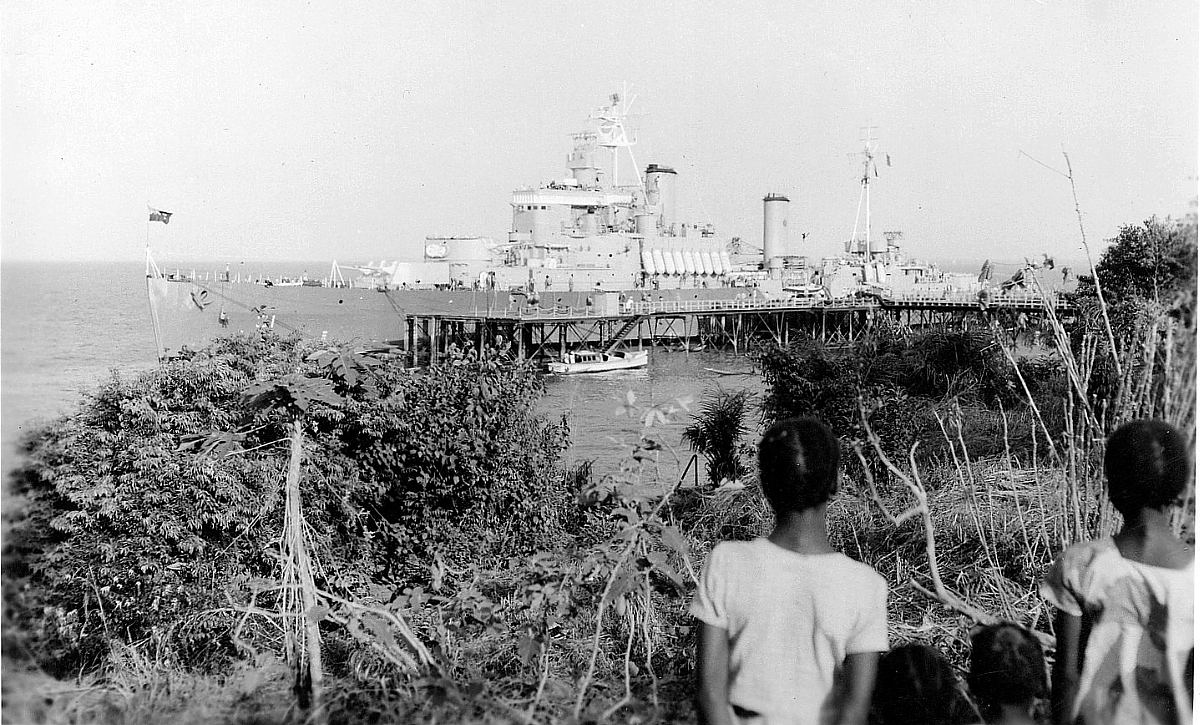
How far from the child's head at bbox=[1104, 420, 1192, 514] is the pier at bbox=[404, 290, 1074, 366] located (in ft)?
98.9

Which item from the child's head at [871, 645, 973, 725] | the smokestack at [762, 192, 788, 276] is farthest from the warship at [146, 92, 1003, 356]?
the child's head at [871, 645, 973, 725]

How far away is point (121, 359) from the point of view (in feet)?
84.0

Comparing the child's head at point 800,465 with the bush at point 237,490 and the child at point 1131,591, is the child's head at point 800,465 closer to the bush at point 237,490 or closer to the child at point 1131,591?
the child at point 1131,591

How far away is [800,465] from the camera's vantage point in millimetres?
1864

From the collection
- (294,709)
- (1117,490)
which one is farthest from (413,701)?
(1117,490)

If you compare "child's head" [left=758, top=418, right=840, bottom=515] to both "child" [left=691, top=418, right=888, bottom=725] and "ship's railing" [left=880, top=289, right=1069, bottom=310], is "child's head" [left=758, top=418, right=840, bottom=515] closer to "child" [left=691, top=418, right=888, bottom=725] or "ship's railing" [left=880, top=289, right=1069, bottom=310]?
"child" [left=691, top=418, right=888, bottom=725]

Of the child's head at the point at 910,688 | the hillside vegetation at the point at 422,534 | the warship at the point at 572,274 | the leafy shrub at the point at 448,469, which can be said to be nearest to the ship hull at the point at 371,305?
the warship at the point at 572,274

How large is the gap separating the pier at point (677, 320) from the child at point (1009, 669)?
30.0 metres

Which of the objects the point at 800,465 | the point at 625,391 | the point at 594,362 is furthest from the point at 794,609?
the point at 594,362

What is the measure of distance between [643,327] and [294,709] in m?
41.1

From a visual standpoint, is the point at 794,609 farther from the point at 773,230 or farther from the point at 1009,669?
the point at 773,230

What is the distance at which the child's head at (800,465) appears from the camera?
1.86 metres

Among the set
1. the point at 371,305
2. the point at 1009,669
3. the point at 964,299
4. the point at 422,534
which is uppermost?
the point at 964,299

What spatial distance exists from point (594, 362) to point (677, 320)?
13.5 metres
